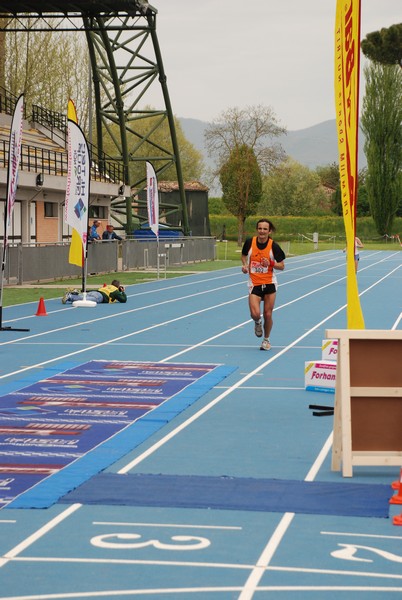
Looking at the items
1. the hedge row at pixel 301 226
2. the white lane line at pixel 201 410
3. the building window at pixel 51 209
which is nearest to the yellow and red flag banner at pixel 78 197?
the white lane line at pixel 201 410

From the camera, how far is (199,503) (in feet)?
26.5

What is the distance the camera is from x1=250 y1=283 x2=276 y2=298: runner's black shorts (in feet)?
57.9

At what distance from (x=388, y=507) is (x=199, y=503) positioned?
1290mm

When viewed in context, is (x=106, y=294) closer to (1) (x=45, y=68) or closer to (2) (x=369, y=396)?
(2) (x=369, y=396)

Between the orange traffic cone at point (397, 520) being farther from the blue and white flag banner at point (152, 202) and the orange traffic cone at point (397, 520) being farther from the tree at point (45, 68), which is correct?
the tree at point (45, 68)

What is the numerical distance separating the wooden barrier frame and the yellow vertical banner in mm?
1464

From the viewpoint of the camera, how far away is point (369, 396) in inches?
368

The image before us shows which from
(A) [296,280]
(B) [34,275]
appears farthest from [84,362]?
(A) [296,280]

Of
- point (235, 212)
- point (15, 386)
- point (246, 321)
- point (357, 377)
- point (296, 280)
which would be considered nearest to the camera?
point (357, 377)

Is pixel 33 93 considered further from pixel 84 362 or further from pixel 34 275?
pixel 84 362

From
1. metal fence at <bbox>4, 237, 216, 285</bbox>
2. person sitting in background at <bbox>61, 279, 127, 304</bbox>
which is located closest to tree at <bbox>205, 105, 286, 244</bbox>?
metal fence at <bbox>4, 237, 216, 285</bbox>

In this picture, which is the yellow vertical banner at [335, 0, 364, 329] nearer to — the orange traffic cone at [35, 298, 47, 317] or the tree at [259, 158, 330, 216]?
the orange traffic cone at [35, 298, 47, 317]

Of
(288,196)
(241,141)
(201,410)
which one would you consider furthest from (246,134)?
(201,410)

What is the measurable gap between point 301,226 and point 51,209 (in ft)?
202
